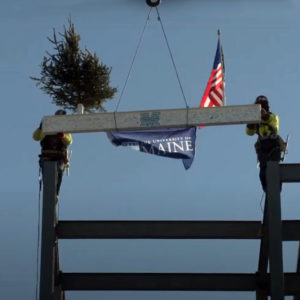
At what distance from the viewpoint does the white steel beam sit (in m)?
15.0

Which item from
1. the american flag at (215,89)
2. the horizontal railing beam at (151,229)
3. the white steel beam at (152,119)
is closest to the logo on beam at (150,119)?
the white steel beam at (152,119)

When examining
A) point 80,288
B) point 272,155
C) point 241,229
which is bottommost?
point 80,288

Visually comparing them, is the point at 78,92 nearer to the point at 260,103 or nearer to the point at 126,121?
the point at 126,121

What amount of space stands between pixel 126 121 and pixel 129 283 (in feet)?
12.8

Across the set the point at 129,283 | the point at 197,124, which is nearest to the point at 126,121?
the point at 197,124

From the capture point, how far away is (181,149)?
52.1 feet

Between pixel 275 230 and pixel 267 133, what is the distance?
7.76 feet

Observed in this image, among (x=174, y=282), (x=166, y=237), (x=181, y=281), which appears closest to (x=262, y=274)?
(x=181, y=281)

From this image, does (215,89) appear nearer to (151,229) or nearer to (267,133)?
(267,133)

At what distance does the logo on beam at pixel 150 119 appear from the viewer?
1513cm

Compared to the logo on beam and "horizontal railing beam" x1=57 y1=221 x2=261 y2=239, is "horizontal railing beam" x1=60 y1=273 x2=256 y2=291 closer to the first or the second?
"horizontal railing beam" x1=57 y1=221 x2=261 y2=239

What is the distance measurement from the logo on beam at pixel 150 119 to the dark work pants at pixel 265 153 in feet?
7.99

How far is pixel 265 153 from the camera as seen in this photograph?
15.7m

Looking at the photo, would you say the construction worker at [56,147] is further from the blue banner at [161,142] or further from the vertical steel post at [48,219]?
the blue banner at [161,142]
